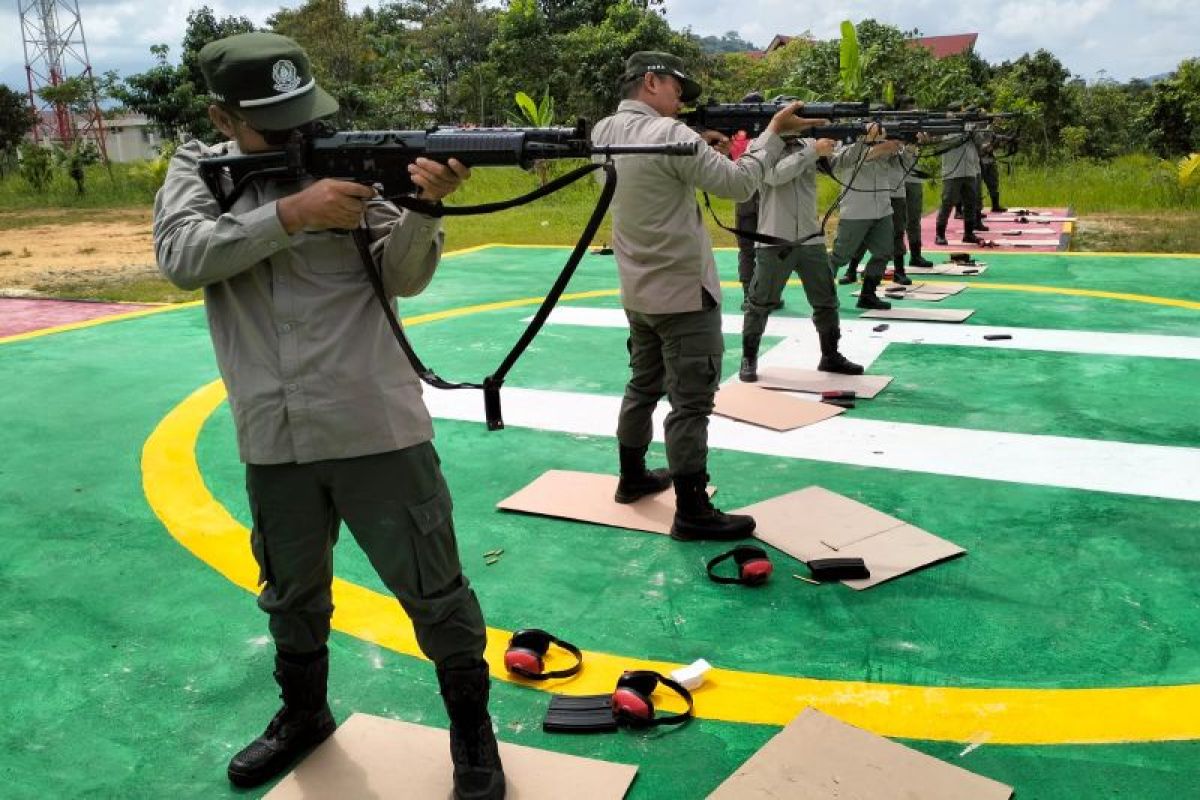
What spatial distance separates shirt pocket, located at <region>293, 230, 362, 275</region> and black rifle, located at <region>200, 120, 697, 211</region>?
0.49 ft

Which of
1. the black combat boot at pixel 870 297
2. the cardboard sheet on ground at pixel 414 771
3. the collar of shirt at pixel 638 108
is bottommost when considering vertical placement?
the cardboard sheet on ground at pixel 414 771

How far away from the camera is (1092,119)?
29.5 metres

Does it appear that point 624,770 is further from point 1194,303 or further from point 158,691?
point 1194,303

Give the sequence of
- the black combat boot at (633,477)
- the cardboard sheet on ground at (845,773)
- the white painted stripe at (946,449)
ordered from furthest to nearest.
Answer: the white painted stripe at (946,449), the black combat boot at (633,477), the cardboard sheet on ground at (845,773)

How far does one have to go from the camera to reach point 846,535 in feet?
12.8

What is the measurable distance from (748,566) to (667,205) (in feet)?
4.98

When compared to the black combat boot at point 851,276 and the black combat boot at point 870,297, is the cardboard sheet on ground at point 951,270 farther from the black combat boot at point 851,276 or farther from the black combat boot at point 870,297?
the black combat boot at point 870,297

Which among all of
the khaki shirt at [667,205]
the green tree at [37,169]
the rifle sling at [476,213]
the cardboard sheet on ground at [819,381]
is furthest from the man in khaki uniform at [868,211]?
the green tree at [37,169]

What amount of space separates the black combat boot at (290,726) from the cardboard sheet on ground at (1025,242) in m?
11.4

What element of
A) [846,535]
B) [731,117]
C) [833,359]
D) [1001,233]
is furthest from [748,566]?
[1001,233]

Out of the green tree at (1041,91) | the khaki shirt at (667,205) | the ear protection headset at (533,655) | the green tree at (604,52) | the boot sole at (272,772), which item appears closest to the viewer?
the boot sole at (272,772)

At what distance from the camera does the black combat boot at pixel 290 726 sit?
8.38 ft

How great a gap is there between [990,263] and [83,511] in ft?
31.9

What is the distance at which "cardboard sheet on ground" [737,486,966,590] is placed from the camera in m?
3.69
